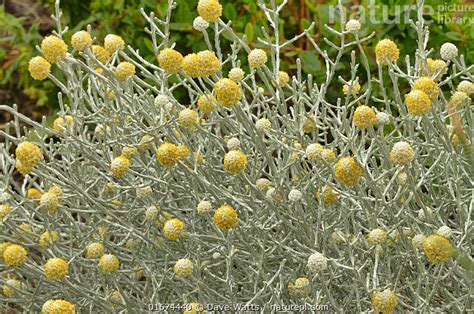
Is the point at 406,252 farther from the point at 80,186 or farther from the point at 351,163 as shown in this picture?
the point at 80,186

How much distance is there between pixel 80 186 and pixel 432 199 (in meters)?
0.82

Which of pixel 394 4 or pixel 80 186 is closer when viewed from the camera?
pixel 80 186

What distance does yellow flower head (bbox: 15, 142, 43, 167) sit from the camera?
1.71m

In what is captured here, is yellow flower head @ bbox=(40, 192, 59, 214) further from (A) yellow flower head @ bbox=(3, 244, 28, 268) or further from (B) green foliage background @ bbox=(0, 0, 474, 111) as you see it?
(B) green foliage background @ bbox=(0, 0, 474, 111)

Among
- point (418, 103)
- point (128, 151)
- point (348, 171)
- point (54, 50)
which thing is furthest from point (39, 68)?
point (418, 103)

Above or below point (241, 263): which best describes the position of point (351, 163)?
above

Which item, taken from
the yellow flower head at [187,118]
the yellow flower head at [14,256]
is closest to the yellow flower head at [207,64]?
the yellow flower head at [187,118]

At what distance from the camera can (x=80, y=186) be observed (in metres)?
1.98

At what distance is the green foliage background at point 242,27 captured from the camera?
2912mm

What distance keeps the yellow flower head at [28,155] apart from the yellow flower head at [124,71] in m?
0.26

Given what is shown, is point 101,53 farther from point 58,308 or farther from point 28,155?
point 58,308

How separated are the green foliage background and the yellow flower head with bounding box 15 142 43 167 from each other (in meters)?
1.43

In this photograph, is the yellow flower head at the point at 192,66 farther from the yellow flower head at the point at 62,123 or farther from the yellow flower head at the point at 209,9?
the yellow flower head at the point at 62,123

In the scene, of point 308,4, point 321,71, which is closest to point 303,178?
point 321,71
